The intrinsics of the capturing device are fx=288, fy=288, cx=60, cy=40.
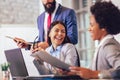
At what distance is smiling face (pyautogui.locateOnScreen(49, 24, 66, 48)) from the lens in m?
2.04

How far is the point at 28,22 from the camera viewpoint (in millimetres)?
4016

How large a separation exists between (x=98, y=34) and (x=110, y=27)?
0.25ft

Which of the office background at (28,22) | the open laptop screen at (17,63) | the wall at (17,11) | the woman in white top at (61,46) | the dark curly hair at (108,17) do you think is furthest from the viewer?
the wall at (17,11)

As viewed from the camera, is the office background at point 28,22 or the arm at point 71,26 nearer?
the arm at point 71,26

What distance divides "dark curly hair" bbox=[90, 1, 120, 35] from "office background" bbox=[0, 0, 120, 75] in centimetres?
56

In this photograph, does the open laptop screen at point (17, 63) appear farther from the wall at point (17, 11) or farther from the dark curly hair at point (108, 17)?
the wall at point (17, 11)

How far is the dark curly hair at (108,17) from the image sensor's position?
5.07 feet

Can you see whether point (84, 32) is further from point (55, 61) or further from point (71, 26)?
point (55, 61)

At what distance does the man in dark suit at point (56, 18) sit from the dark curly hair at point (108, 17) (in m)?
0.54

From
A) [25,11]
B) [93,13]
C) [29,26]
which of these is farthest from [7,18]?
[93,13]

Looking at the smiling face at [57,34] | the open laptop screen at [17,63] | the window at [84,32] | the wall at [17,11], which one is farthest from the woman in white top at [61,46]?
the wall at [17,11]

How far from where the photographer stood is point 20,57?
2266 millimetres

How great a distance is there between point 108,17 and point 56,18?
685 mm

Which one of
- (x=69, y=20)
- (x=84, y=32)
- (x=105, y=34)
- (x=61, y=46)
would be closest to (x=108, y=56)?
(x=105, y=34)
